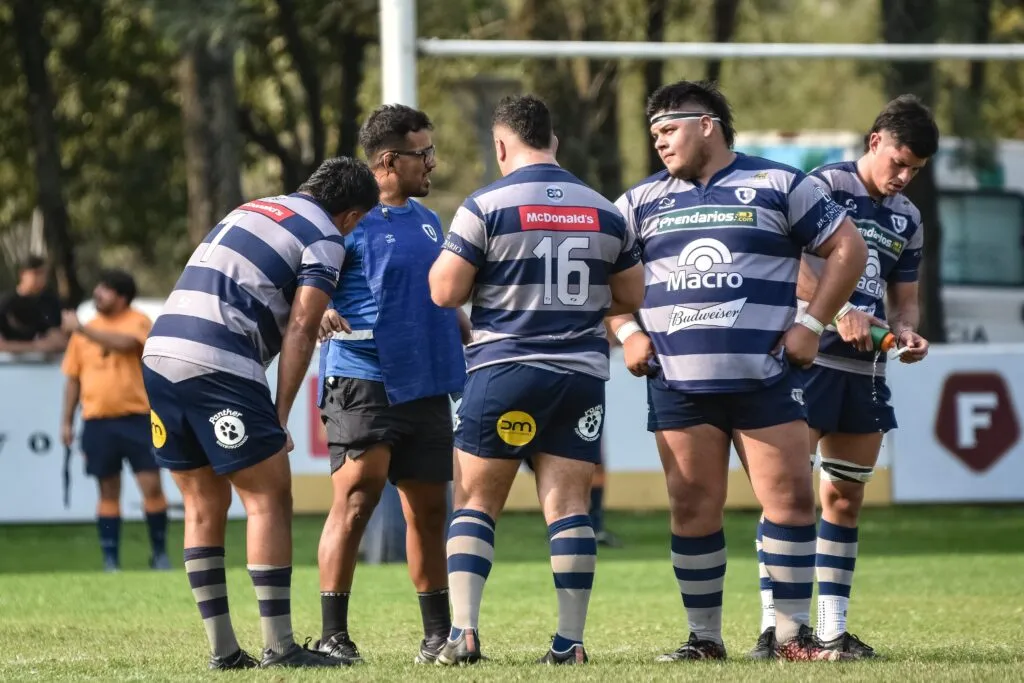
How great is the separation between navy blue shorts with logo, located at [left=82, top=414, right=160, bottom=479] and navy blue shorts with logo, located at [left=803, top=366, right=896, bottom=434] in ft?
22.2

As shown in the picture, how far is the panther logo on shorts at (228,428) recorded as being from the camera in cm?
675

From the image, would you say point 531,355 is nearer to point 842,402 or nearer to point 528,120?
point 528,120

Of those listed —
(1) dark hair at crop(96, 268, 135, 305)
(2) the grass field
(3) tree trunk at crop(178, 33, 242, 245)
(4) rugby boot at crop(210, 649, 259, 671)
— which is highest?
(3) tree trunk at crop(178, 33, 242, 245)

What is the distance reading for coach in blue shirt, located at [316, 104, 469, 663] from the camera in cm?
739

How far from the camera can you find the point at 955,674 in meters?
6.34

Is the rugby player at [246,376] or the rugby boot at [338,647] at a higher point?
the rugby player at [246,376]

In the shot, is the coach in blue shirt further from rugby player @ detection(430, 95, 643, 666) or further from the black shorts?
rugby player @ detection(430, 95, 643, 666)

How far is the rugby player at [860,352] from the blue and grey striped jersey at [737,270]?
0.68 metres

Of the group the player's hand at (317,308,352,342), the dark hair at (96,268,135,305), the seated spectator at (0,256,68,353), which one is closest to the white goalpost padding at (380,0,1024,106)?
the dark hair at (96,268,135,305)

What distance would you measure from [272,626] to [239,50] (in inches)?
526

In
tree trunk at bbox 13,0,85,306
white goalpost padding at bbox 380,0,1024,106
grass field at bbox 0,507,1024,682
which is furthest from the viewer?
tree trunk at bbox 13,0,85,306

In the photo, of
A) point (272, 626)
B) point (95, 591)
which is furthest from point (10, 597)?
point (272, 626)

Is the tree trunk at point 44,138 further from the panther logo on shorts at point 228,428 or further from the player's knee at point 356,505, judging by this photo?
the panther logo on shorts at point 228,428

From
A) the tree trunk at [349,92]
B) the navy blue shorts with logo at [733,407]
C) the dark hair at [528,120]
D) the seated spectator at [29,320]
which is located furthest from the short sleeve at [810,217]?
the tree trunk at [349,92]
